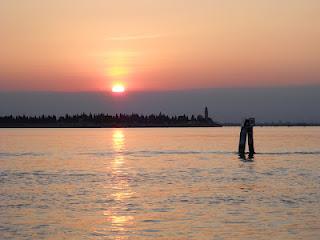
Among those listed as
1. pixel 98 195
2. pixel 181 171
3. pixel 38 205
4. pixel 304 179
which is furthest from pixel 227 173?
pixel 38 205

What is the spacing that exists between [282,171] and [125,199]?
1739 centimetres

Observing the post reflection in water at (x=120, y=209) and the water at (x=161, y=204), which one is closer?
the water at (x=161, y=204)

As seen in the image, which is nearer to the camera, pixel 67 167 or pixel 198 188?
pixel 198 188

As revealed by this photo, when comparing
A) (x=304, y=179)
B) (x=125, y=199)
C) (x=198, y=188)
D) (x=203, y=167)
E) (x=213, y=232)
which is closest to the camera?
(x=213, y=232)

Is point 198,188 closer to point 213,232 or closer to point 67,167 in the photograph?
point 213,232

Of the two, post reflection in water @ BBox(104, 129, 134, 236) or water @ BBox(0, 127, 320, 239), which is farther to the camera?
post reflection in water @ BBox(104, 129, 134, 236)

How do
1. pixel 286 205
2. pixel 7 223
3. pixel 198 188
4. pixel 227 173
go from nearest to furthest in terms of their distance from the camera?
1. pixel 7 223
2. pixel 286 205
3. pixel 198 188
4. pixel 227 173

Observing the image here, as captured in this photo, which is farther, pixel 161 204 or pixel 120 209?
pixel 161 204

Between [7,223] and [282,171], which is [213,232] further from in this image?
[282,171]

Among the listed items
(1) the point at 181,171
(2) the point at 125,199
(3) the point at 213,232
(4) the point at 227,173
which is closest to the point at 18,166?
(1) the point at 181,171

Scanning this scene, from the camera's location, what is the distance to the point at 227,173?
1608 inches

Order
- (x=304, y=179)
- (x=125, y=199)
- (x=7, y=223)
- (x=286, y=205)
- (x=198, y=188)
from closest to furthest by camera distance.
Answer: (x=7, y=223), (x=286, y=205), (x=125, y=199), (x=198, y=188), (x=304, y=179)

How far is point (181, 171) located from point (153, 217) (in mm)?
21230

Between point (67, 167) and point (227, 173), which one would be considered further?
point (67, 167)
